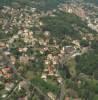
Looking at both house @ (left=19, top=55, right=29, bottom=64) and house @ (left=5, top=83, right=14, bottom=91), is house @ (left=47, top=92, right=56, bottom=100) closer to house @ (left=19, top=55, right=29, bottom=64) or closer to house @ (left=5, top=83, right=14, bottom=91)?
house @ (left=5, top=83, right=14, bottom=91)

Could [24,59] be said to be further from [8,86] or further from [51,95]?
[51,95]

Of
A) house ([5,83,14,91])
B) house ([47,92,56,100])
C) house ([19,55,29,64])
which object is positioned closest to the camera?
house ([47,92,56,100])

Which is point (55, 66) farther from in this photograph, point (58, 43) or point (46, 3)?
point (46, 3)

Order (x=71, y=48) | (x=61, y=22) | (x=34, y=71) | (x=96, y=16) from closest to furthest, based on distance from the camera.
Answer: (x=34, y=71)
(x=71, y=48)
(x=61, y=22)
(x=96, y=16)

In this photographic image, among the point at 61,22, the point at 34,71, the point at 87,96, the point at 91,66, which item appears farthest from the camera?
the point at 61,22

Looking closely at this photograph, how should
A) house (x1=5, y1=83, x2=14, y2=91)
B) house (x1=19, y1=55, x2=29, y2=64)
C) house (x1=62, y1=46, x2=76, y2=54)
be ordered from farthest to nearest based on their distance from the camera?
house (x1=62, y1=46, x2=76, y2=54) < house (x1=19, y1=55, x2=29, y2=64) < house (x1=5, y1=83, x2=14, y2=91)

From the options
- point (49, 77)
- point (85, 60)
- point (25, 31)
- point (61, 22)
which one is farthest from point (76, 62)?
point (61, 22)

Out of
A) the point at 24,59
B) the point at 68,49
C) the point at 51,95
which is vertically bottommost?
the point at 68,49

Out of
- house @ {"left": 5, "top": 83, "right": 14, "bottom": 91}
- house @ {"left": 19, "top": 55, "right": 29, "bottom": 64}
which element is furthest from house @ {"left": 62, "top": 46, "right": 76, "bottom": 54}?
house @ {"left": 5, "top": 83, "right": 14, "bottom": 91}

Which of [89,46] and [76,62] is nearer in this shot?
[76,62]

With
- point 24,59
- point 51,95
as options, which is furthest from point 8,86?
point 24,59
